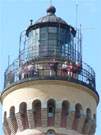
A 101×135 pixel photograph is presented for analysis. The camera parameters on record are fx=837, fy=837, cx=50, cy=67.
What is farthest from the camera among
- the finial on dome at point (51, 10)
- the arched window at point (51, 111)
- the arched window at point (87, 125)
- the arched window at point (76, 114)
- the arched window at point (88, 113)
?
the finial on dome at point (51, 10)

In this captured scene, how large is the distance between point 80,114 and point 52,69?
209 cm

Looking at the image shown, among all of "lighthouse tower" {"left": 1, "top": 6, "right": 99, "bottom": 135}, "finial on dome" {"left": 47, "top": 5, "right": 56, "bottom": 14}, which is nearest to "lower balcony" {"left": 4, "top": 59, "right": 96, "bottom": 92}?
"lighthouse tower" {"left": 1, "top": 6, "right": 99, "bottom": 135}

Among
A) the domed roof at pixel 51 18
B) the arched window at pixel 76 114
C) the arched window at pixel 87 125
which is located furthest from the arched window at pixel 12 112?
the domed roof at pixel 51 18

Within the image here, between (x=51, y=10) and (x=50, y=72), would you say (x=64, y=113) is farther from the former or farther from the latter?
(x=51, y=10)

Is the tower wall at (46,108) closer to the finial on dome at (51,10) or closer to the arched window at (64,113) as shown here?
the arched window at (64,113)

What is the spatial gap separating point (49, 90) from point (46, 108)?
28.8 inches

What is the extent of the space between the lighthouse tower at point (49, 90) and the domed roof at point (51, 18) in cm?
7

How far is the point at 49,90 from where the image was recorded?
3155 cm

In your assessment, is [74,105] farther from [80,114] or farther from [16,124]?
[16,124]

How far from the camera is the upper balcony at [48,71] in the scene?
31.9m

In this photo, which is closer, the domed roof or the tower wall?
the tower wall

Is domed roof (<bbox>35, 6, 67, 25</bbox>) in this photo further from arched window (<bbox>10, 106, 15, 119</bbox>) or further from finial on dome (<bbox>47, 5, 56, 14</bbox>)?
arched window (<bbox>10, 106, 15, 119</bbox>)

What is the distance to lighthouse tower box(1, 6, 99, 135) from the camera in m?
31.3

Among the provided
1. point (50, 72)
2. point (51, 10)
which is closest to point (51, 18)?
point (51, 10)
